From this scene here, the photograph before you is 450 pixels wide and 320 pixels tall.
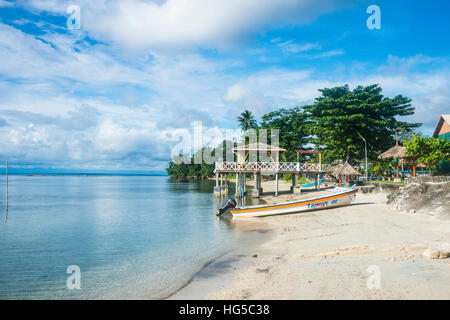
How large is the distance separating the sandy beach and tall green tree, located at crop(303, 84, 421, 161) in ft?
75.7

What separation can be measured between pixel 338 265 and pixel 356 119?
31.4 meters

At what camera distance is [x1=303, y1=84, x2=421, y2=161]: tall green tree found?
36031 mm

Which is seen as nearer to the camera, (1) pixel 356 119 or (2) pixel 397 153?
(2) pixel 397 153

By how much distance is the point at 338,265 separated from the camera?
8500mm

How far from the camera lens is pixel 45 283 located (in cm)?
→ 917

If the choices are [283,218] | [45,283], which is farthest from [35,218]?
[283,218]

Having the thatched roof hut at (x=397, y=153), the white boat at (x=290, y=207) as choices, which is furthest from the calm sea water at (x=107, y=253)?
the thatched roof hut at (x=397, y=153)

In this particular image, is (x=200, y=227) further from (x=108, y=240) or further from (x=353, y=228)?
(x=353, y=228)

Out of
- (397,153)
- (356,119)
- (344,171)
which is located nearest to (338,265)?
(344,171)

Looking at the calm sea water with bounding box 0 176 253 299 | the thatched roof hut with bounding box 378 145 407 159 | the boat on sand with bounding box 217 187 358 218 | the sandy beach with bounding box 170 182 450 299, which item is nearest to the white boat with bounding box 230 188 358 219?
the boat on sand with bounding box 217 187 358 218

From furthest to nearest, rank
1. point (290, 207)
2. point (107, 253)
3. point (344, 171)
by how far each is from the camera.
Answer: point (344, 171) < point (290, 207) < point (107, 253)

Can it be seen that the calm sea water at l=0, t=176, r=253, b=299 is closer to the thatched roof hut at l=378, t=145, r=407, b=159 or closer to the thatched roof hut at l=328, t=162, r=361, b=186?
the thatched roof hut at l=328, t=162, r=361, b=186

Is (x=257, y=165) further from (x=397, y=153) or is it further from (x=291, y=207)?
(x=397, y=153)
